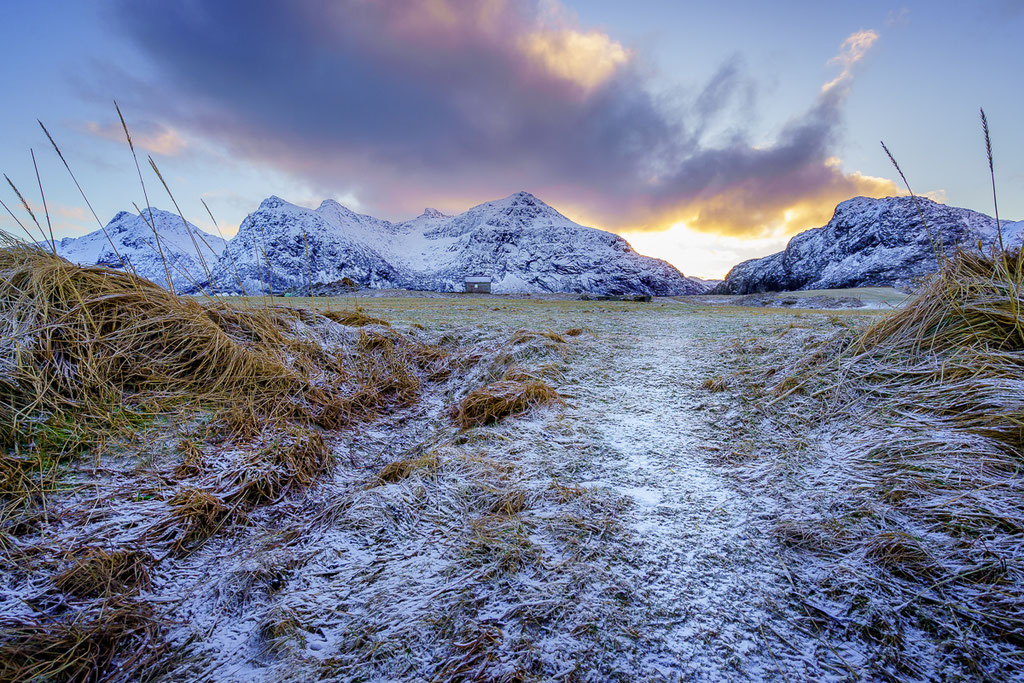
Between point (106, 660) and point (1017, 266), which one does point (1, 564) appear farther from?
point (1017, 266)

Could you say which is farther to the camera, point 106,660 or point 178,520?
point 178,520

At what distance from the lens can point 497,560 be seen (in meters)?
1.46

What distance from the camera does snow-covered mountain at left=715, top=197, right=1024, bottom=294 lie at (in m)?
39.2

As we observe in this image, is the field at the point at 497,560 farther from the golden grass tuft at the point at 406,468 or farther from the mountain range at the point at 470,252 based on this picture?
the mountain range at the point at 470,252

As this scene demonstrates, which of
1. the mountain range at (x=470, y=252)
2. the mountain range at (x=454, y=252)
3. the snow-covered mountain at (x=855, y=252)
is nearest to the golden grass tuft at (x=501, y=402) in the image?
the snow-covered mountain at (x=855, y=252)

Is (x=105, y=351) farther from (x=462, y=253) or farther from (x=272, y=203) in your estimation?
(x=272, y=203)

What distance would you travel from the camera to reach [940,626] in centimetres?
104

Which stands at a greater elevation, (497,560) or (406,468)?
(406,468)

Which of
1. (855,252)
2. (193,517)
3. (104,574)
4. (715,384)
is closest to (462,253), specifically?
(855,252)

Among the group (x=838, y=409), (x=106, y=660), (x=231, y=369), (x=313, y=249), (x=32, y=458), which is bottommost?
(x=106, y=660)

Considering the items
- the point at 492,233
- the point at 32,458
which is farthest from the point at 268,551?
the point at 492,233

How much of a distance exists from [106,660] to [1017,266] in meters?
5.07

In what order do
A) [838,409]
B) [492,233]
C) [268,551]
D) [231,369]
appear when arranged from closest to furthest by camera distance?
1. [268,551]
2. [838,409]
3. [231,369]
4. [492,233]

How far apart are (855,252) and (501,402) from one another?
2428 inches
